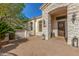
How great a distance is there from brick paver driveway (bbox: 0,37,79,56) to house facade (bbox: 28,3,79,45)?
440mm

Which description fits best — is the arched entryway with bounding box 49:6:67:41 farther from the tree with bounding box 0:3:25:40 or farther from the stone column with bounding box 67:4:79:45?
the tree with bounding box 0:3:25:40

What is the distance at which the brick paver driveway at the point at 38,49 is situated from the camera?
3146mm

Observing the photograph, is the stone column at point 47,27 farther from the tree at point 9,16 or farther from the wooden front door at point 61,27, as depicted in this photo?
the tree at point 9,16

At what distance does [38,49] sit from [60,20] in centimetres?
181

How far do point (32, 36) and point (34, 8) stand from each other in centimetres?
82

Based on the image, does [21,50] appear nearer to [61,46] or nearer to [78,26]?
[61,46]

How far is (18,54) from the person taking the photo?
310 centimetres

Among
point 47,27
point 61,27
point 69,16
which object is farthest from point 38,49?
point 61,27

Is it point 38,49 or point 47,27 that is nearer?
point 38,49

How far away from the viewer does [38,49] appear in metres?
3.36

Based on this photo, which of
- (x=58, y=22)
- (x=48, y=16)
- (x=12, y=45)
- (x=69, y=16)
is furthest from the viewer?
(x=58, y=22)

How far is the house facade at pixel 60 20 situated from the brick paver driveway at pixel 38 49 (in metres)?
0.44

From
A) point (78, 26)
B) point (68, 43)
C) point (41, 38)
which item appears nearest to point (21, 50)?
point (41, 38)

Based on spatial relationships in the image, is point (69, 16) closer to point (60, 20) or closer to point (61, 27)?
point (60, 20)
